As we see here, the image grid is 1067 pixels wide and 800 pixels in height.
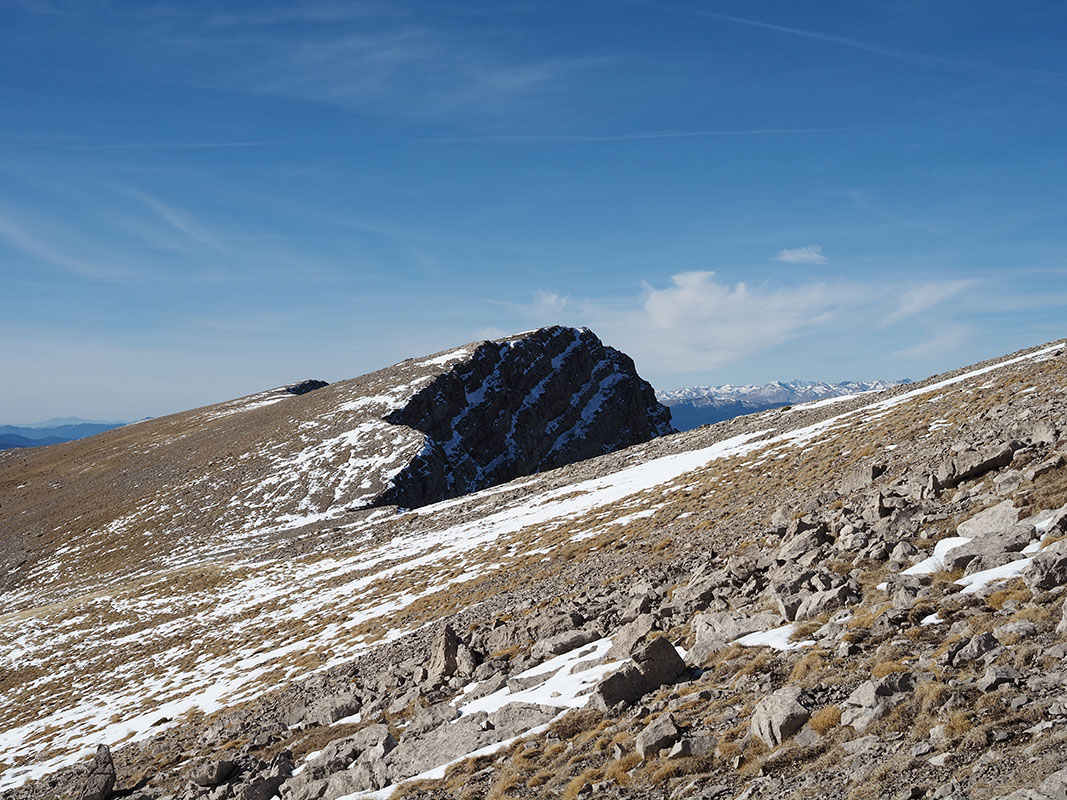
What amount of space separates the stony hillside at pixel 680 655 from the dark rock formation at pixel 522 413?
137 ft

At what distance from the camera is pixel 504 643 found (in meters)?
18.7

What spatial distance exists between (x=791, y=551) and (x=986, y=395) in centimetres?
1985

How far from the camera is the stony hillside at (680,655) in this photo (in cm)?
851

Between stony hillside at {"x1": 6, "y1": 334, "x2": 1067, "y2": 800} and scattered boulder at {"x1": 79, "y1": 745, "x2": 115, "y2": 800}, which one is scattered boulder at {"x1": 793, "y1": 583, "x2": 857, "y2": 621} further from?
scattered boulder at {"x1": 79, "y1": 745, "x2": 115, "y2": 800}

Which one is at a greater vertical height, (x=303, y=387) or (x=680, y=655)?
(x=303, y=387)

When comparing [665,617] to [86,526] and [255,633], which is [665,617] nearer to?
[255,633]

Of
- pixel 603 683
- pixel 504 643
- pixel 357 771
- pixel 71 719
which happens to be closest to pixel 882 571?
pixel 603 683

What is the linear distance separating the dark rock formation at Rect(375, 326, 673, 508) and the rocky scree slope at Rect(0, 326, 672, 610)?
29cm

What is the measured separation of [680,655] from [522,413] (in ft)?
355

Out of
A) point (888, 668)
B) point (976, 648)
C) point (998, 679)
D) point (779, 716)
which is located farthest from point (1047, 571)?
point (779, 716)

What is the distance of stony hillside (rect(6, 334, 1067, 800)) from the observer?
8.51 metres

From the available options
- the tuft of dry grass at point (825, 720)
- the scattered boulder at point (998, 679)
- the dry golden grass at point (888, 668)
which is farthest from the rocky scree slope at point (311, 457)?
the scattered boulder at point (998, 679)

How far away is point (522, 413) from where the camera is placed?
122 metres

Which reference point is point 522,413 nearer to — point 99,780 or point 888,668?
point 99,780
